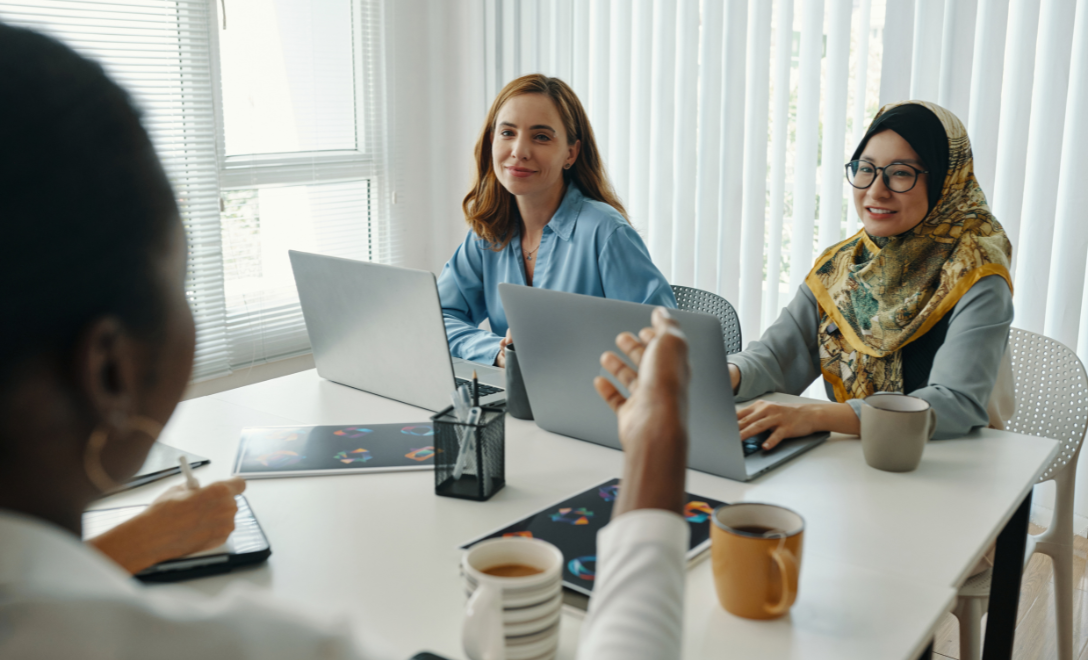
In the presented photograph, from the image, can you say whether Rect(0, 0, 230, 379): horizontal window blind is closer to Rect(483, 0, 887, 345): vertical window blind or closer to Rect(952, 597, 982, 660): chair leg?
Rect(483, 0, 887, 345): vertical window blind

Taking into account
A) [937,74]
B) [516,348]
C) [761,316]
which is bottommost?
[761,316]

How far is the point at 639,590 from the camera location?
1.80 ft

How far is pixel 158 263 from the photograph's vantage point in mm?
475

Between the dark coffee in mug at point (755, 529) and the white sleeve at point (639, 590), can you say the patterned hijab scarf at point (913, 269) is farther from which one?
the white sleeve at point (639, 590)

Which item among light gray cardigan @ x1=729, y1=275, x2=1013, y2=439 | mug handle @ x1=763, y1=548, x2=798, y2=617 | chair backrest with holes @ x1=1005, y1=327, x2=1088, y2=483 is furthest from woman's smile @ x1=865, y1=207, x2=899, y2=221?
mug handle @ x1=763, y1=548, x2=798, y2=617

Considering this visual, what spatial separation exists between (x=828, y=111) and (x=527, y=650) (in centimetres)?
244

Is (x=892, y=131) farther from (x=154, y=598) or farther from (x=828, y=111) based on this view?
(x=154, y=598)

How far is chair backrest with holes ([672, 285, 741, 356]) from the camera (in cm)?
214

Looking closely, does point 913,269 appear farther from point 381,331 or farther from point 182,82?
point 182,82

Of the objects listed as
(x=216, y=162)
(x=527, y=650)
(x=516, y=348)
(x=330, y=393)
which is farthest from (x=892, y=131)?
(x=216, y=162)

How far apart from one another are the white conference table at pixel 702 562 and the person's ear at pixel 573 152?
1.10 m

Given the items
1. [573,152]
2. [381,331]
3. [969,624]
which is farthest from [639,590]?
[573,152]

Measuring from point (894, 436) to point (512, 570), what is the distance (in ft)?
2.21

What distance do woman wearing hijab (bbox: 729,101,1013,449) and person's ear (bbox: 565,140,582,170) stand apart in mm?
793
